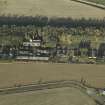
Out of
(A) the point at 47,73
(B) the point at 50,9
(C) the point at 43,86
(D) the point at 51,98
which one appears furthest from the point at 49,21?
(D) the point at 51,98

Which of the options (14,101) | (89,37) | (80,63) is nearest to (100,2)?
(89,37)

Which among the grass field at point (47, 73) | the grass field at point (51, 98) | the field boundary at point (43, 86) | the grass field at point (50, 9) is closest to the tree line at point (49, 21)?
the grass field at point (50, 9)

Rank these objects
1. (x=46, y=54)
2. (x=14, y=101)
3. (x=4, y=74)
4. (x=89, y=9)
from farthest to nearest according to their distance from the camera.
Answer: (x=89, y=9)
(x=46, y=54)
(x=4, y=74)
(x=14, y=101)

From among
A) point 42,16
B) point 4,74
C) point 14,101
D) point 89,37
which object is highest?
point 42,16

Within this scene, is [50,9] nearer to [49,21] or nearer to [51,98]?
[49,21]

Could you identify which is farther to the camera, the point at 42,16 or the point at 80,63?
the point at 42,16

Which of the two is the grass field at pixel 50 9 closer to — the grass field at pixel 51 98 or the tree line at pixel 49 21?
the tree line at pixel 49 21

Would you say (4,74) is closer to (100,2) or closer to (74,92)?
(74,92)
